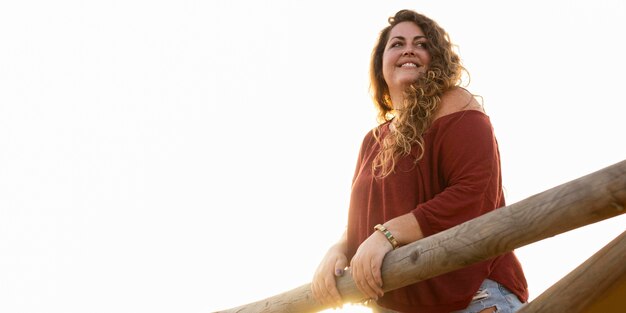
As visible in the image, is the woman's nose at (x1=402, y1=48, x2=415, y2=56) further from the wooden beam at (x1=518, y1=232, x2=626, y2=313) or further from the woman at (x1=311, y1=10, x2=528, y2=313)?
the wooden beam at (x1=518, y1=232, x2=626, y2=313)

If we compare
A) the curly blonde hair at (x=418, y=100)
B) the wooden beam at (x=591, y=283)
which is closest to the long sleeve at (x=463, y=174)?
the curly blonde hair at (x=418, y=100)

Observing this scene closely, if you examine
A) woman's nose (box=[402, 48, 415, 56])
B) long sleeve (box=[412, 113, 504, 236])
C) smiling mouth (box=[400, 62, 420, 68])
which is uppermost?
woman's nose (box=[402, 48, 415, 56])

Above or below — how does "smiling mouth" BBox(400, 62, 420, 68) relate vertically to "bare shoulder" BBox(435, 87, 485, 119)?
above

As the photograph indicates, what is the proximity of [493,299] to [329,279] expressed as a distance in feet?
1.80

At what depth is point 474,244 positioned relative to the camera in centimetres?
200

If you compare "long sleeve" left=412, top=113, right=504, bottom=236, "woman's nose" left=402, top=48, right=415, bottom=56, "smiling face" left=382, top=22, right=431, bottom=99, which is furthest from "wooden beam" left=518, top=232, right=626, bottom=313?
"woman's nose" left=402, top=48, right=415, bottom=56

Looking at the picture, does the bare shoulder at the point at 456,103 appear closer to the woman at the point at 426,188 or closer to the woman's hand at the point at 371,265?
the woman at the point at 426,188

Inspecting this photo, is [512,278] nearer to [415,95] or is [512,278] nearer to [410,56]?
[415,95]

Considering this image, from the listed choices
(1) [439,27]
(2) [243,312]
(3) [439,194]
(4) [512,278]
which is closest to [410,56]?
(1) [439,27]

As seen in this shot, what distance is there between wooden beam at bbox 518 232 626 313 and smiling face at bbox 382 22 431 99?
3.50 feet

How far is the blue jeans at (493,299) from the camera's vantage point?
2.35 m

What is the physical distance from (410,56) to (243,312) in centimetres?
125

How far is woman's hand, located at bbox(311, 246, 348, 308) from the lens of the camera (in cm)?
248

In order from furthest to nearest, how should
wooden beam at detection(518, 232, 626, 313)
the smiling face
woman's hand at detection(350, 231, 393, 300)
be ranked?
1. the smiling face
2. woman's hand at detection(350, 231, 393, 300)
3. wooden beam at detection(518, 232, 626, 313)
